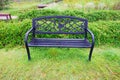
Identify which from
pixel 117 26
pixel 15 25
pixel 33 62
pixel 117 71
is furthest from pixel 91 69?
pixel 15 25

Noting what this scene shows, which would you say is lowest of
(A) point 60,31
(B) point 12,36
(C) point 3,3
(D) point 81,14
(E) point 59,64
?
(E) point 59,64

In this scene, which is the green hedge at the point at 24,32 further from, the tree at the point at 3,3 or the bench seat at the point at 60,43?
the tree at the point at 3,3

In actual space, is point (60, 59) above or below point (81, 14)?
below

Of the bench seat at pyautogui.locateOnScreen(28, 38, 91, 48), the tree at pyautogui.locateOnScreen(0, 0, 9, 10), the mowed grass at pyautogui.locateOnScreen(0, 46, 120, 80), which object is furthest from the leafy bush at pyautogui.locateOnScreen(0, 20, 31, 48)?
the tree at pyautogui.locateOnScreen(0, 0, 9, 10)

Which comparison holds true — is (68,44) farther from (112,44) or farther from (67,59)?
(112,44)

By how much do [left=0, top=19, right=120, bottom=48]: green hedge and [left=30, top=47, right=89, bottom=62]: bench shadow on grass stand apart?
1.99ft

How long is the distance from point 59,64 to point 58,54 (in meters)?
0.43

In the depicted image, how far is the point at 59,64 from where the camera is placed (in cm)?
415

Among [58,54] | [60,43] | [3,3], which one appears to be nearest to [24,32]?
[58,54]

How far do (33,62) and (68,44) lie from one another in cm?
85

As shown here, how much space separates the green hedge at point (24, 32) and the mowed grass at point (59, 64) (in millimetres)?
273

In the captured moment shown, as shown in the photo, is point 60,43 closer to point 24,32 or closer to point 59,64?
point 59,64

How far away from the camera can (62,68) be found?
13.1 feet

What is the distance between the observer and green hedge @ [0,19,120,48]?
199 inches
